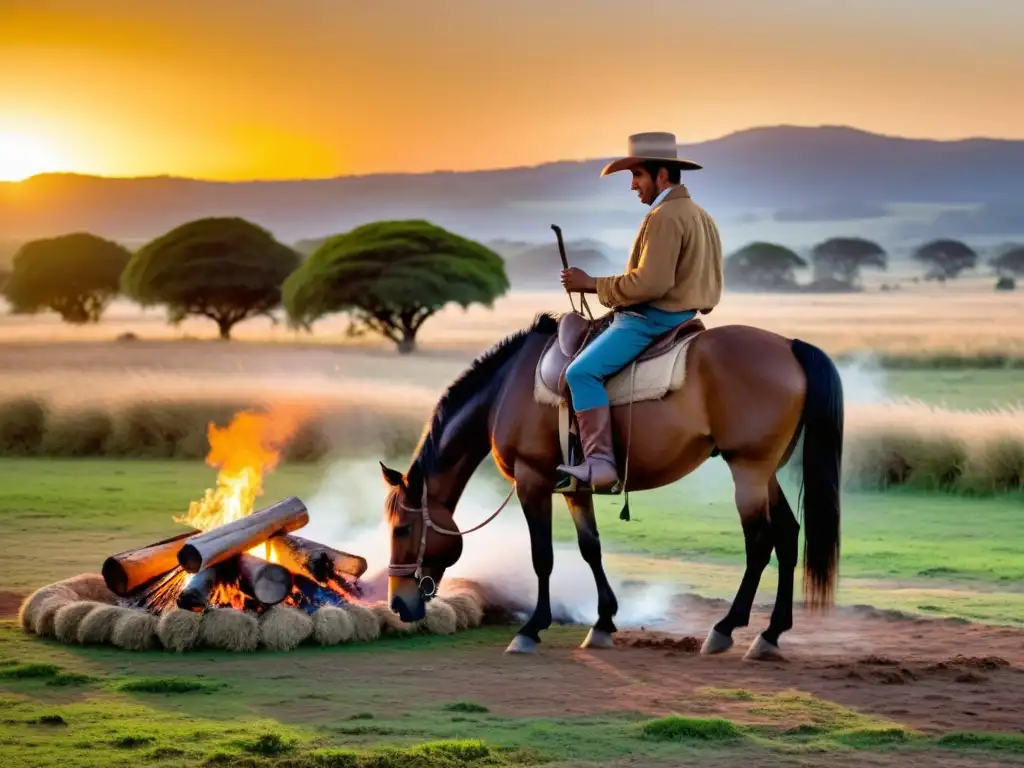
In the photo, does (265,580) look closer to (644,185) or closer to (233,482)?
(233,482)

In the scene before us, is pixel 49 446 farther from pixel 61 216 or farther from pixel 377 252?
pixel 61 216

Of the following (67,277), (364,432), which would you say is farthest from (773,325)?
(67,277)

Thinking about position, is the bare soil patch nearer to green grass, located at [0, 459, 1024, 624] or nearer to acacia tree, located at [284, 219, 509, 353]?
green grass, located at [0, 459, 1024, 624]

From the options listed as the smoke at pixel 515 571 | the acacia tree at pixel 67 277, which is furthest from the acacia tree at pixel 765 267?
the smoke at pixel 515 571

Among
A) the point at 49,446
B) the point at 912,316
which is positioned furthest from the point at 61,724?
the point at 912,316

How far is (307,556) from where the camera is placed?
10539 mm

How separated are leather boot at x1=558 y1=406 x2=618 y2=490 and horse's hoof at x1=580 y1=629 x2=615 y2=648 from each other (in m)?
0.98

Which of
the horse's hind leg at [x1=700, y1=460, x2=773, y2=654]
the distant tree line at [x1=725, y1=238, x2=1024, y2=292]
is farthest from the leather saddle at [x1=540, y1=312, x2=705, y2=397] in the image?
the distant tree line at [x1=725, y1=238, x2=1024, y2=292]

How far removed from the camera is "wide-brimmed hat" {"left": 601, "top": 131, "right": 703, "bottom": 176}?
32.5 feet

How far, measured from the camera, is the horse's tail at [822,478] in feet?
31.6

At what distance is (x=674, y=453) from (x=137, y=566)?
11.3 ft

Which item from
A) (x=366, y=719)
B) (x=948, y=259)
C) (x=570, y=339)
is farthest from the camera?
(x=948, y=259)

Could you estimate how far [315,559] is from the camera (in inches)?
415

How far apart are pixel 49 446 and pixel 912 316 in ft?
138
